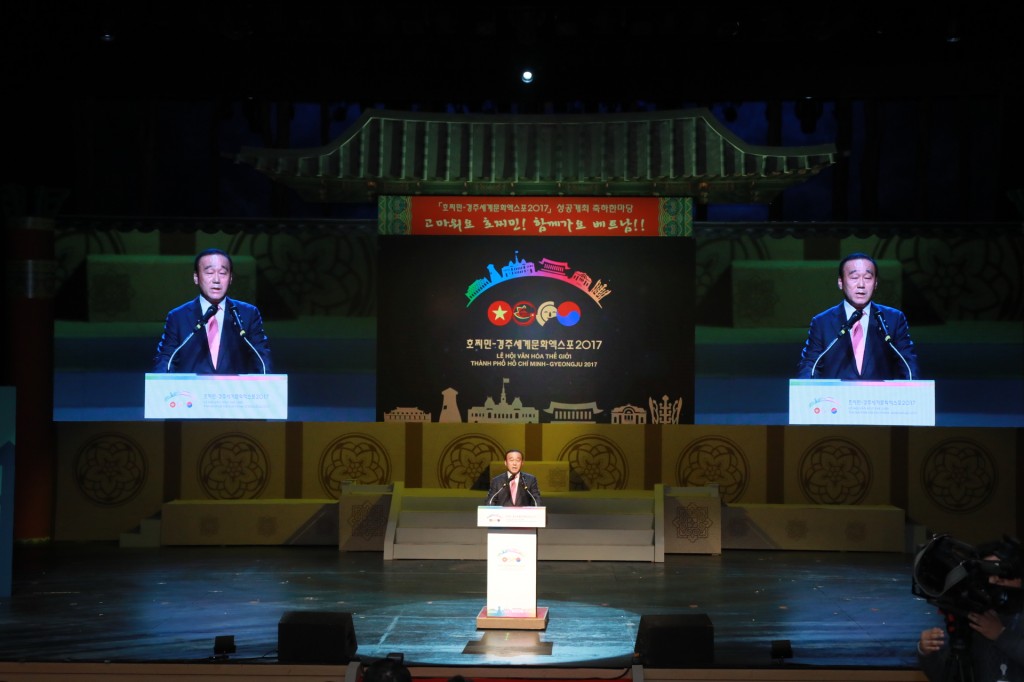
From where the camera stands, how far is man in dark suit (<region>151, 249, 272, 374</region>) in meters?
11.2

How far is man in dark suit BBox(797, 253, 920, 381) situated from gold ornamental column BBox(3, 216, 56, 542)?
7.44 meters

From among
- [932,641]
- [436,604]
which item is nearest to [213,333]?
[436,604]

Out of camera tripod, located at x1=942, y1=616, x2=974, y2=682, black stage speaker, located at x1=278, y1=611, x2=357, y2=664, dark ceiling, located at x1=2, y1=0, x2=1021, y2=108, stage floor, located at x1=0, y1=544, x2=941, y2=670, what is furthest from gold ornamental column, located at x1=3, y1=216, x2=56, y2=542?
camera tripod, located at x1=942, y1=616, x2=974, y2=682

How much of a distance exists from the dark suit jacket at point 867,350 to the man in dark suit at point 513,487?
3367 mm

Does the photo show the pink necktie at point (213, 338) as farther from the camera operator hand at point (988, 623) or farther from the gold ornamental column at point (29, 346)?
the camera operator hand at point (988, 623)

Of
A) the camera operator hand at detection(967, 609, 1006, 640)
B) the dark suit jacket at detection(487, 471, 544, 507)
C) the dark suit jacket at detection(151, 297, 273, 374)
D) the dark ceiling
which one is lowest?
the dark suit jacket at detection(487, 471, 544, 507)

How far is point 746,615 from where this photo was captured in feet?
28.0

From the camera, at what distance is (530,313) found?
35.6ft

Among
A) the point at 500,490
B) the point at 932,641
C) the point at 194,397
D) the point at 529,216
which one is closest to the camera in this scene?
the point at 932,641

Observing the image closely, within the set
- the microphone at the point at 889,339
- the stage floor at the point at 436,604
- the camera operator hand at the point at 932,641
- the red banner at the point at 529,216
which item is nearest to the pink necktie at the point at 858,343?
the microphone at the point at 889,339

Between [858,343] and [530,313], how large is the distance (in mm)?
3157

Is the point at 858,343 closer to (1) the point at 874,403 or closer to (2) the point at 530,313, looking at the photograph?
(1) the point at 874,403

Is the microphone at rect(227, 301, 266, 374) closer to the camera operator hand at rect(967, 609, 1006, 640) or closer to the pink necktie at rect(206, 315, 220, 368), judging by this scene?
the pink necktie at rect(206, 315, 220, 368)

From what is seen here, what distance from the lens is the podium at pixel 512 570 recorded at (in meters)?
8.05
